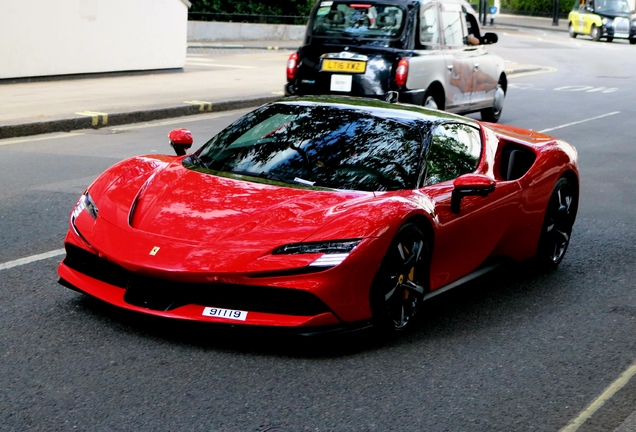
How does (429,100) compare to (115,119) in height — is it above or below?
above

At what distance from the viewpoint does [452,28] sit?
15.8 meters

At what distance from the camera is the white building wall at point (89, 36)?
18328mm

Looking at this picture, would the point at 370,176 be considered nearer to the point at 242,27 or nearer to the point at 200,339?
the point at 200,339

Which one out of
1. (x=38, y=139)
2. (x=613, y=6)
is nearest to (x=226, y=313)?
(x=38, y=139)

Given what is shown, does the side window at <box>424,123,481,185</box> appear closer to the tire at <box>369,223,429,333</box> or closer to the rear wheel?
the tire at <box>369,223,429,333</box>

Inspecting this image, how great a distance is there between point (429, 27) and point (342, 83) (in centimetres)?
160

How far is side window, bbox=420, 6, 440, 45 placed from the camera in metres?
14.9

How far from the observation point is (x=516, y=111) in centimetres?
1917

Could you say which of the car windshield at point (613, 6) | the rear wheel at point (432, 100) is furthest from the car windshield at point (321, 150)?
the car windshield at point (613, 6)

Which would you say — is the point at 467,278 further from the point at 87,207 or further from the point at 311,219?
the point at 87,207

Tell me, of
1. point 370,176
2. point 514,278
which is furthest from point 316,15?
point 370,176

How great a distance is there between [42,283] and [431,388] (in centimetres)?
254

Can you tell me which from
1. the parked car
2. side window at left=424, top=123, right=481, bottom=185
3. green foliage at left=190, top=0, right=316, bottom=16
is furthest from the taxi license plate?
green foliage at left=190, top=0, right=316, bottom=16

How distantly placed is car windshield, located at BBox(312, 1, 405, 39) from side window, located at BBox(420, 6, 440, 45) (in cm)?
36
